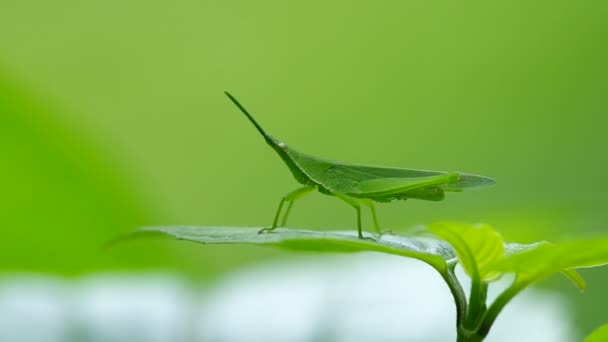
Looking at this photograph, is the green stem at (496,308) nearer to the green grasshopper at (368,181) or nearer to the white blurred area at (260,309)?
the green grasshopper at (368,181)

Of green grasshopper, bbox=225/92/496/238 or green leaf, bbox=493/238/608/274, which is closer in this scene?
green leaf, bbox=493/238/608/274

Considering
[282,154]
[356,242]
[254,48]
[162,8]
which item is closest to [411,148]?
[254,48]

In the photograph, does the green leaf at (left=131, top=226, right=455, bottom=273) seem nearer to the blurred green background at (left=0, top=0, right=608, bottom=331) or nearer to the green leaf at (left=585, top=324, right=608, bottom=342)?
the green leaf at (left=585, top=324, right=608, bottom=342)

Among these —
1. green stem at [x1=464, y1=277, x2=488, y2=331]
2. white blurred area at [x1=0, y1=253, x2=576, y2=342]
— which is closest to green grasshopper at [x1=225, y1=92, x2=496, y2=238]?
white blurred area at [x1=0, y1=253, x2=576, y2=342]

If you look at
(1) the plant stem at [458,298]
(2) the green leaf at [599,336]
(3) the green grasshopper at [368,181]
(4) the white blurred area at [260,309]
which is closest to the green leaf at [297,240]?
(1) the plant stem at [458,298]

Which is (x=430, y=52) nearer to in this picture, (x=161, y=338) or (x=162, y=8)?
(x=162, y=8)

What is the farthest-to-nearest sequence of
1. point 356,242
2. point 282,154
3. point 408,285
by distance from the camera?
point 408,285
point 282,154
point 356,242
